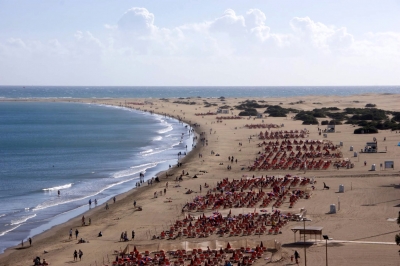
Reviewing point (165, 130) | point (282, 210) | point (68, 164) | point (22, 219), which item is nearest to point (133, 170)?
point (68, 164)

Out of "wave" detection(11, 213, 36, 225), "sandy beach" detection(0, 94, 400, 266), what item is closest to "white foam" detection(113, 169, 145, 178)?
"sandy beach" detection(0, 94, 400, 266)

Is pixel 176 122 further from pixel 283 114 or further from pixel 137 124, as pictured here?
pixel 283 114

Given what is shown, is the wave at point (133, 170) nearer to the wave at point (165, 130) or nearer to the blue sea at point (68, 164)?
the blue sea at point (68, 164)

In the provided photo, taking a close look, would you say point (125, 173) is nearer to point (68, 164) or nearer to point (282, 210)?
point (68, 164)

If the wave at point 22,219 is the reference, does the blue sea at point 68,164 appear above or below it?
above

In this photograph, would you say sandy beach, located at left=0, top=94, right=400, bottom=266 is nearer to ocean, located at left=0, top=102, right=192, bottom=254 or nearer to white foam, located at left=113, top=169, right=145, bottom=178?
ocean, located at left=0, top=102, right=192, bottom=254

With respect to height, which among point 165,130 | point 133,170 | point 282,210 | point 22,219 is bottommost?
point 22,219

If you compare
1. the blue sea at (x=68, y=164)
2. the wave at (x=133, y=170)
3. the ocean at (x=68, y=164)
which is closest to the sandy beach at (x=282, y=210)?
the ocean at (x=68, y=164)

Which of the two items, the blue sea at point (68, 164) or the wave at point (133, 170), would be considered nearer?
the blue sea at point (68, 164)

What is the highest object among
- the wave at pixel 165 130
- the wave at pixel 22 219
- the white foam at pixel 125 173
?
the wave at pixel 165 130

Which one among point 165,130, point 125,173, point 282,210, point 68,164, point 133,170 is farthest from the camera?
point 165,130

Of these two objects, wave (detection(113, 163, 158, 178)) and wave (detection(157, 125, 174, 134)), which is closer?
wave (detection(113, 163, 158, 178))
